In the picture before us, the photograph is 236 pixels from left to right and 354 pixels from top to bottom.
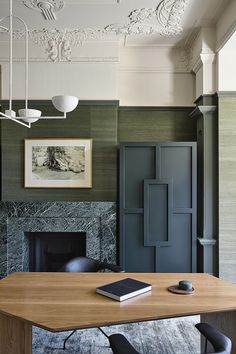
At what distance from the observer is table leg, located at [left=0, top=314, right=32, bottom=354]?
5.49 feet

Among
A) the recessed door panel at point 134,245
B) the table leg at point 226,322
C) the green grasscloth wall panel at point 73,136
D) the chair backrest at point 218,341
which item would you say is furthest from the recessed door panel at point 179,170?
the chair backrest at point 218,341

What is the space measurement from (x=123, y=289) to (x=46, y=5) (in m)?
2.79

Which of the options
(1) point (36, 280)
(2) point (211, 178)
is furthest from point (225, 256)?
(1) point (36, 280)

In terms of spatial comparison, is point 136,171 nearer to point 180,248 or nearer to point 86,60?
point 180,248

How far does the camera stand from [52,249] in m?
3.96

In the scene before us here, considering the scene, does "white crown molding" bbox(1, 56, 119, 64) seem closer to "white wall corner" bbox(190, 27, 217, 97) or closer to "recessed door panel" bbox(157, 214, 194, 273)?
"white wall corner" bbox(190, 27, 217, 97)

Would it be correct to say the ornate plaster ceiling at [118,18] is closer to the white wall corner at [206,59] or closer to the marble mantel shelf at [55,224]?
the white wall corner at [206,59]

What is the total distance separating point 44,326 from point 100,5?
2966 mm

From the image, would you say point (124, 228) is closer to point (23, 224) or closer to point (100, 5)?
point (23, 224)

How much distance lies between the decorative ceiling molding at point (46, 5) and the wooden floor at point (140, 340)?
122 inches

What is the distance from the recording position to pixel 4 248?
3732mm

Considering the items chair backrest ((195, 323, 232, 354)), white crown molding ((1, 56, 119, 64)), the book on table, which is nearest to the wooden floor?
the book on table

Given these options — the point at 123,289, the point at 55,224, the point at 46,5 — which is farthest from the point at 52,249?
the point at 46,5

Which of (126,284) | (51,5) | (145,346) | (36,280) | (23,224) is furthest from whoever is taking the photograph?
(23,224)
